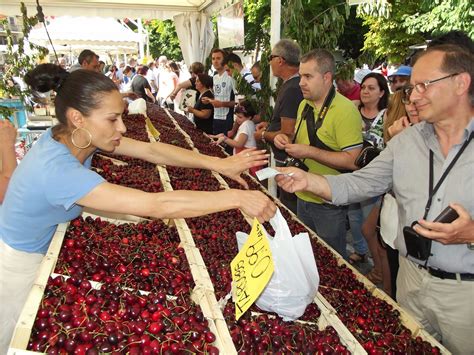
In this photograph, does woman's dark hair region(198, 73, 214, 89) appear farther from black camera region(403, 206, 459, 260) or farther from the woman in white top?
black camera region(403, 206, 459, 260)

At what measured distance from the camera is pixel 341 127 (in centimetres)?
333

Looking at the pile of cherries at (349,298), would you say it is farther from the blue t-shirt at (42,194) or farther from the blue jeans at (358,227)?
the blue jeans at (358,227)

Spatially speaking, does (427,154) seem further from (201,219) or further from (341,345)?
(201,219)

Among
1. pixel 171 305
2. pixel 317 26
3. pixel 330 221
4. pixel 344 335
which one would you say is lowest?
pixel 330 221

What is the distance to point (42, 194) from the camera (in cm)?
191

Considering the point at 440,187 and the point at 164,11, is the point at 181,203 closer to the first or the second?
the point at 440,187

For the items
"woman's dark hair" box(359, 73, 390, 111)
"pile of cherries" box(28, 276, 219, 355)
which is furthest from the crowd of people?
"woman's dark hair" box(359, 73, 390, 111)

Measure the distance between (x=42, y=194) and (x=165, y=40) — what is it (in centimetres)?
3859

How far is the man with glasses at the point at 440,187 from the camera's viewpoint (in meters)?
Result: 1.97

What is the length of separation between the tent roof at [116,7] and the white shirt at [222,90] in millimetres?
1530

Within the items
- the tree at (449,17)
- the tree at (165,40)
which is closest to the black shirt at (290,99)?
the tree at (449,17)

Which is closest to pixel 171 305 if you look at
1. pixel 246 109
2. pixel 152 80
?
pixel 246 109

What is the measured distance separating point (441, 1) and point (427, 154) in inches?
794

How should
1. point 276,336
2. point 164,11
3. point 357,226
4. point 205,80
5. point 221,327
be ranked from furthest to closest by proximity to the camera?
point 164,11, point 205,80, point 357,226, point 276,336, point 221,327
